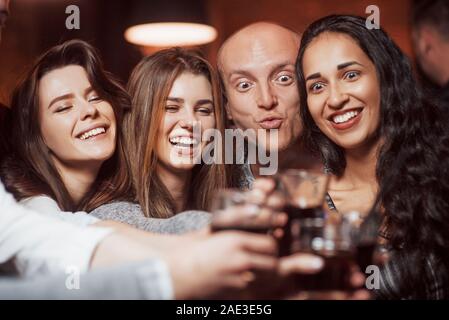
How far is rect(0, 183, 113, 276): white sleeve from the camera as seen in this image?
1613mm

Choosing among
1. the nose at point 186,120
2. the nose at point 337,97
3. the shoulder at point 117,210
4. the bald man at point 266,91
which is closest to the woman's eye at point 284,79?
the bald man at point 266,91

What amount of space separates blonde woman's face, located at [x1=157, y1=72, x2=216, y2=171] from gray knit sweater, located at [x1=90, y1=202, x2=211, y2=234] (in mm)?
148

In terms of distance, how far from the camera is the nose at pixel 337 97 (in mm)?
1827

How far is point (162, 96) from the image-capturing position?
186 centimetres

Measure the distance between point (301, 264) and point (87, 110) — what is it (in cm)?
76

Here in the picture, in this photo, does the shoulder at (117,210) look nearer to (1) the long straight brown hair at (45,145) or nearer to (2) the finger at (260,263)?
(1) the long straight brown hair at (45,145)

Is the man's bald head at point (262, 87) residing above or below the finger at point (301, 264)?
above

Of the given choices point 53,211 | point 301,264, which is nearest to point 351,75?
point 301,264

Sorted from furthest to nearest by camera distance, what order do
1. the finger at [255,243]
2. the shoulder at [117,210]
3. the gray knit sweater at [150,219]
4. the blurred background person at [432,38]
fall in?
the blurred background person at [432,38], the shoulder at [117,210], the gray knit sweater at [150,219], the finger at [255,243]

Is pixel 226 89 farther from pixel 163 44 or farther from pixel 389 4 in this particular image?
pixel 389 4

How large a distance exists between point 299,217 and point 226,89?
57 centimetres

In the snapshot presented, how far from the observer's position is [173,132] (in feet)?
6.12

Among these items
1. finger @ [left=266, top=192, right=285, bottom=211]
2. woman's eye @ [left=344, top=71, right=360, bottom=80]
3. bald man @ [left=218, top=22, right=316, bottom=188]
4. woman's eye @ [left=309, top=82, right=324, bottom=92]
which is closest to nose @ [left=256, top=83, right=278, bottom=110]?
bald man @ [left=218, top=22, right=316, bottom=188]

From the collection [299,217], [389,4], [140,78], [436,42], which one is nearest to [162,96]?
[140,78]
